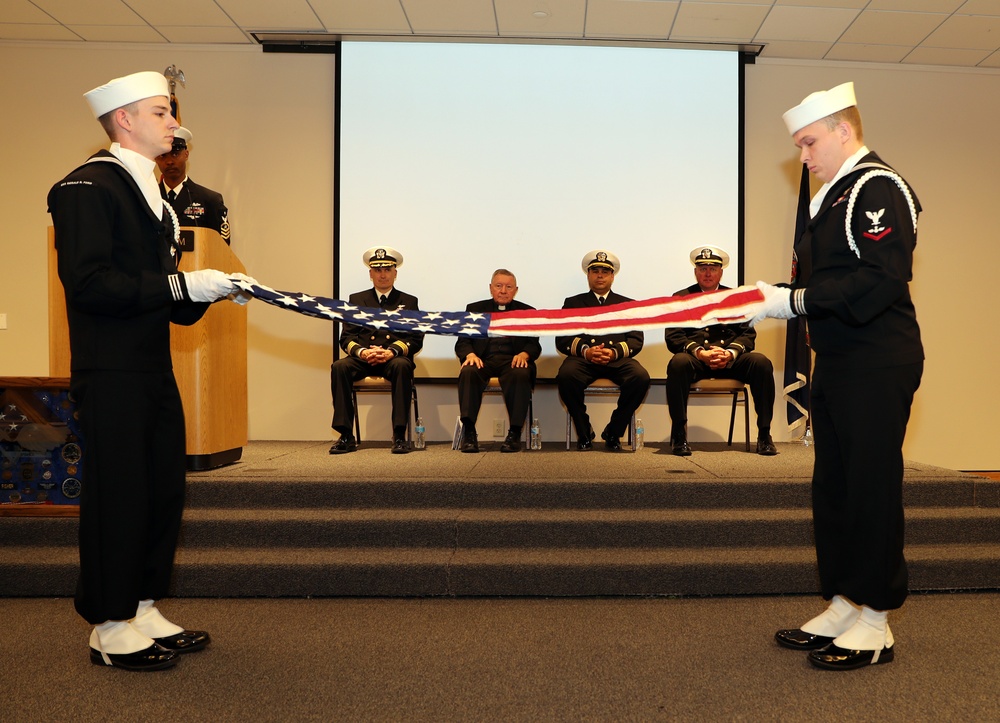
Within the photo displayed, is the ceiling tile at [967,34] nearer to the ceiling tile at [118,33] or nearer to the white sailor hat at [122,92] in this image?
the white sailor hat at [122,92]

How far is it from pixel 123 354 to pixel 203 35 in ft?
16.0

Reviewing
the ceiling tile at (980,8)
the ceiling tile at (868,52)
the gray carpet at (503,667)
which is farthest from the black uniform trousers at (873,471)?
the ceiling tile at (868,52)

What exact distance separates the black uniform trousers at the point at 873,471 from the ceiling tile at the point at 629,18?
162 inches

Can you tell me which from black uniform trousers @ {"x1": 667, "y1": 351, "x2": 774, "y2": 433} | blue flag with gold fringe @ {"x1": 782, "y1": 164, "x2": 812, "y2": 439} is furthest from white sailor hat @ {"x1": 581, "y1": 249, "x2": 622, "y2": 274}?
blue flag with gold fringe @ {"x1": 782, "y1": 164, "x2": 812, "y2": 439}

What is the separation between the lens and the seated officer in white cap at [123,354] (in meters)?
2.46

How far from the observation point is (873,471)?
2561 mm

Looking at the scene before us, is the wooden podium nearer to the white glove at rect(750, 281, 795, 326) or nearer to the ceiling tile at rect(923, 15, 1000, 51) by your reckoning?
the white glove at rect(750, 281, 795, 326)

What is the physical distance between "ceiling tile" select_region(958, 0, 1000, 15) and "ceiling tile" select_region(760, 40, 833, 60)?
0.95m

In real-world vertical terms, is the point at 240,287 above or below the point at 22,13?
below

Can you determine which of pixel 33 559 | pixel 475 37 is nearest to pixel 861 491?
pixel 33 559

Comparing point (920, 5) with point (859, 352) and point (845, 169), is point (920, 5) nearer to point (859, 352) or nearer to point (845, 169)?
point (845, 169)

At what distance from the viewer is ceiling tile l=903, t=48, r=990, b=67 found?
259 inches

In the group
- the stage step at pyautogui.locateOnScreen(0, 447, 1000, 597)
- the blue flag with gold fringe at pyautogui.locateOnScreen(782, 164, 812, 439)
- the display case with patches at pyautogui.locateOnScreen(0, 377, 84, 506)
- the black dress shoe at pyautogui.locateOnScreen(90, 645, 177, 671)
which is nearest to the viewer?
the black dress shoe at pyautogui.locateOnScreen(90, 645, 177, 671)

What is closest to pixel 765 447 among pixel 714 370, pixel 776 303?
pixel 714 370
